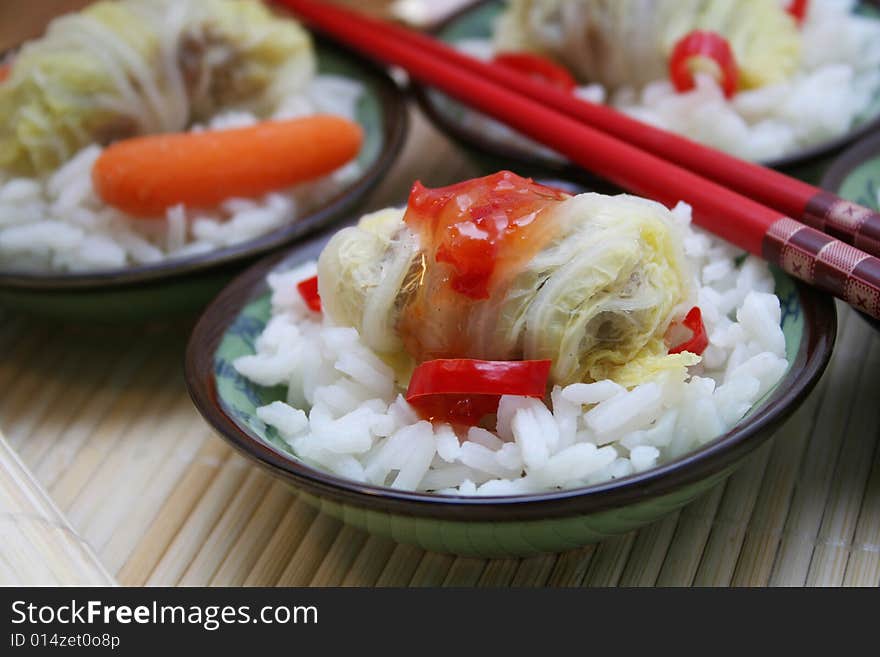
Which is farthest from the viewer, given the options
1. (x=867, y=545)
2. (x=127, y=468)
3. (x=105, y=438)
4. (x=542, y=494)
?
(x=105, y=438)

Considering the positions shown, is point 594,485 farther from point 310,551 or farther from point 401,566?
point 310,551

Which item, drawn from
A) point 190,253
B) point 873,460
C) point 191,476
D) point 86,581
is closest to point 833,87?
point 873,460

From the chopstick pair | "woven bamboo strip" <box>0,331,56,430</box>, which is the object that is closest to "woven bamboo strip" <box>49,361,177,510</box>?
"woven bamboo strip" <box>0,331,56,430</box>

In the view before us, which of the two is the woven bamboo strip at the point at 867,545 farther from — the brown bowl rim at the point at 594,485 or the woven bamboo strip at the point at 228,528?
the woven bamboo strip at the point at 228,528

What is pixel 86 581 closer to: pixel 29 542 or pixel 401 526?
pixel 29 542

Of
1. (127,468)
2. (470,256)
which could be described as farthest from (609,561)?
(127,468)

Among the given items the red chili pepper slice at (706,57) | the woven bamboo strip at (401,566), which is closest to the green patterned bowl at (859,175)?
the red chili pepper slice at (706,57)

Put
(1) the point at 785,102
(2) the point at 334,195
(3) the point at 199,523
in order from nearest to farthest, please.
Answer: (3) the point at 199,523 → (1) the point at 785,102 → (2) the point at 334,195
